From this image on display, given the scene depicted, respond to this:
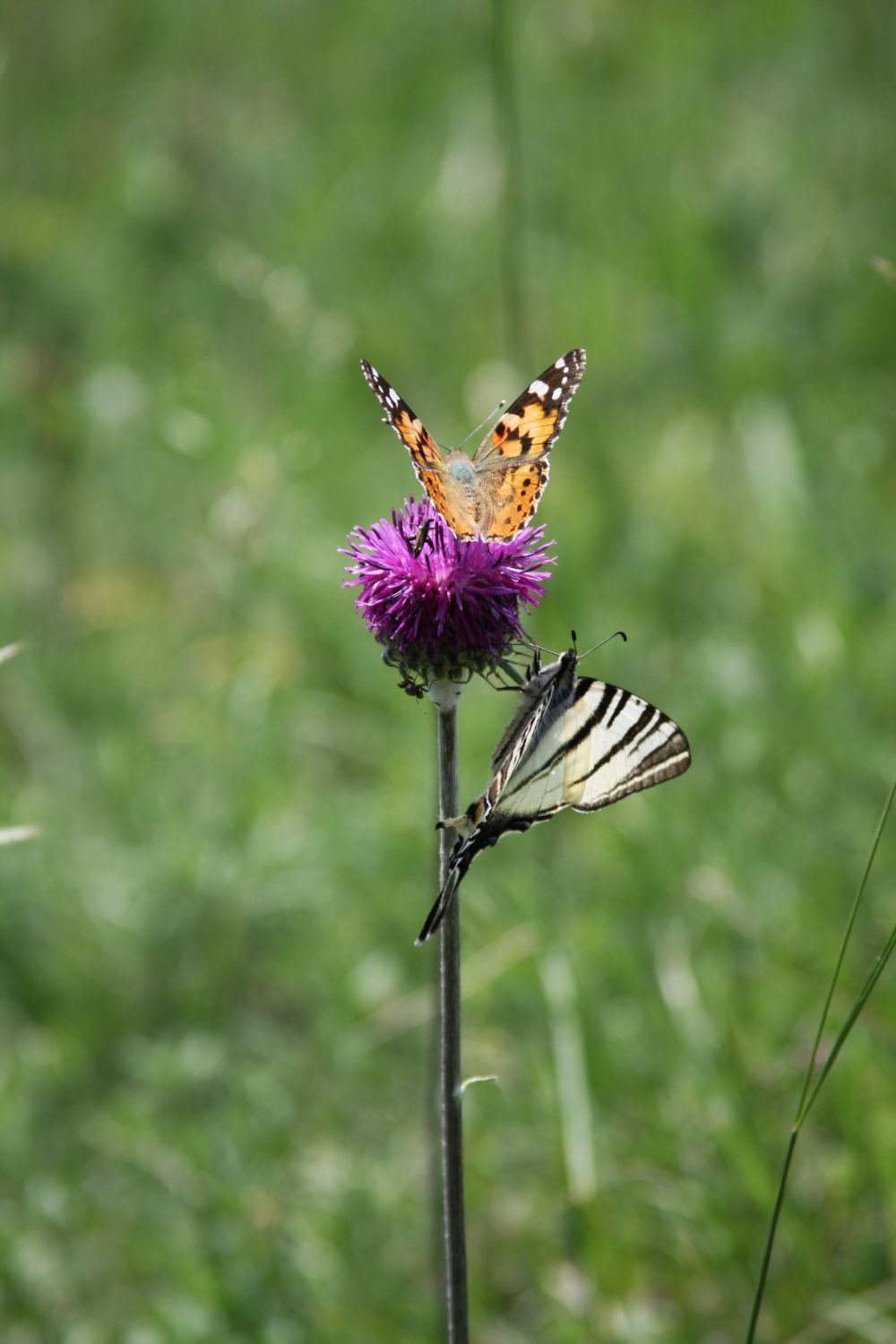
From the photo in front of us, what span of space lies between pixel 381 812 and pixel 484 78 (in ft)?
17.8

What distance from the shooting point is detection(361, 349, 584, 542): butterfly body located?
215cm

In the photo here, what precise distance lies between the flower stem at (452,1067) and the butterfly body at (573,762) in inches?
2.2

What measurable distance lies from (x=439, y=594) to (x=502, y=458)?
18.7 inches

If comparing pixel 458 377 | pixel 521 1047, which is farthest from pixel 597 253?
pixel 521 1047

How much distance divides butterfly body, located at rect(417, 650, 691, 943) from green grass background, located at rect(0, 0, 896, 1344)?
1220 millimetres

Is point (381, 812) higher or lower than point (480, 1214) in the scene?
higher

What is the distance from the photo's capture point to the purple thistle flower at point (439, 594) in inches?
78.2

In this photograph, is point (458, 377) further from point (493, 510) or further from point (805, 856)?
point (493, 510)

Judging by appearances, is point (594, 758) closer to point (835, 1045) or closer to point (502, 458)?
point (835, 1045)

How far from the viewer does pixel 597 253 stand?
6.53 meters

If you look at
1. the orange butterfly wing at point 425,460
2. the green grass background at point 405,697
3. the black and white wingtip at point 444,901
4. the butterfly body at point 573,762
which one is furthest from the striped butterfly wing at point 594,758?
the green grass background at point 405,697

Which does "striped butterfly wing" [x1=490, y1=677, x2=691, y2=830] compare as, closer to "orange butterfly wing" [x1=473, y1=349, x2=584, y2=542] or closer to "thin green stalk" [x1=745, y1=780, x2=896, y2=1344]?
"thin green stalk" [x1=745, y1=780, x2=896, y2=1344]

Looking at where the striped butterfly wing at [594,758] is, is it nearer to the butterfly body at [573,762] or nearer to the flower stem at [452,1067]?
the butterfly body at [573,762]

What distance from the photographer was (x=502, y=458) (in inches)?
93.8
